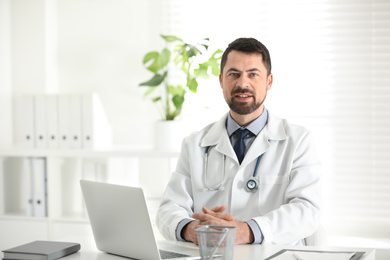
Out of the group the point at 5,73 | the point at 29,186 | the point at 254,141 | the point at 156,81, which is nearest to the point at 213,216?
the point at 254,141

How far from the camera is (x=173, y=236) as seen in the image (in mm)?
2049

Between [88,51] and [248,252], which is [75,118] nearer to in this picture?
[88,51]

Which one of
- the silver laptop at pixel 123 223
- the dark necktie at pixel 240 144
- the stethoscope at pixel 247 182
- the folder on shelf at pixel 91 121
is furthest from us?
the folder on shelf at pixel 91 121

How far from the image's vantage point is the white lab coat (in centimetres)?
207

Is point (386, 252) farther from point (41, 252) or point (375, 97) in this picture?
point (41, 252)

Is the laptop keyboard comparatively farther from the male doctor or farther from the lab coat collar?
the lab coat collar

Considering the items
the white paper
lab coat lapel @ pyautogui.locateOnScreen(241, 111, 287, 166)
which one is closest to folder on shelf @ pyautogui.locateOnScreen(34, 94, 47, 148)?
lab coat lapel @ pyautogui.locateOnScreen(241, 111, 287, 166)

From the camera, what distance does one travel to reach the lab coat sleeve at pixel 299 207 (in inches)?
79.0

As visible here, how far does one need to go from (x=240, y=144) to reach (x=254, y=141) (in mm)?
84

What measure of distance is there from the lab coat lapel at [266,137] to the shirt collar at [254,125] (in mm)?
24

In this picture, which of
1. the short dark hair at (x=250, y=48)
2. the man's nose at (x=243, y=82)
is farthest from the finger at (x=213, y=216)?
the short dark hair at (x=250, y=48)

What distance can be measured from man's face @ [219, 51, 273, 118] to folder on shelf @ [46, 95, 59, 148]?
145cm

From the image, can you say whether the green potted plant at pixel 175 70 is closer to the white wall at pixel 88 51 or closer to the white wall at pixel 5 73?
the white wall at pixel 88 51

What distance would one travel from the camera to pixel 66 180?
Answer: 3574mm
